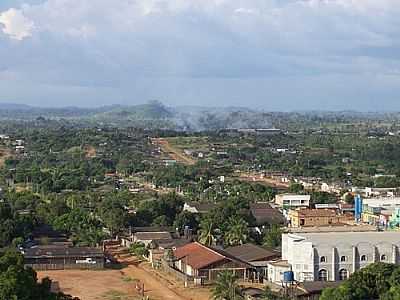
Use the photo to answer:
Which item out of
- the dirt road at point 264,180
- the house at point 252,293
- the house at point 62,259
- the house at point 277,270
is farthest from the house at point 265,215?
the house at point 252,293

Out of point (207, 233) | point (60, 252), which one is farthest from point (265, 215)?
point (60, 252)

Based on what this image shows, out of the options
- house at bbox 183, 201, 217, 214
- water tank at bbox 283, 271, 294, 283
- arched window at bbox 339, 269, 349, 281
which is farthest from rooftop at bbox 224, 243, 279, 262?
house at bbox 183, 201, 217, 214

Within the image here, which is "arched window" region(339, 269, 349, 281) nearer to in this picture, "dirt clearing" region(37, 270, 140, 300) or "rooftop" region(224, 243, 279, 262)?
"rooftop" region(224, 243, 279, 262)

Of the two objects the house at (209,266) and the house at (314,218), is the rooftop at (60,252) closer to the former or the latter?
the house at (209,266)

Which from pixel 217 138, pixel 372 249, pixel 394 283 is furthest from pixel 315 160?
pixel 394 283

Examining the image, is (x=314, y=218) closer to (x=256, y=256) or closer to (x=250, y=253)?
(x=250, y=253)

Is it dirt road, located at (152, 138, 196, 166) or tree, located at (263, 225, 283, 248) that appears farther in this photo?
dirt road, located at (152, 138, 196, 166)

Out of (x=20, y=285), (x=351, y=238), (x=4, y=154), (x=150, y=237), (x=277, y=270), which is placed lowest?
(x=150, y=237)

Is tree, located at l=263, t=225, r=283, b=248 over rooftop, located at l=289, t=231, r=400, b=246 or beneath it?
beneath
